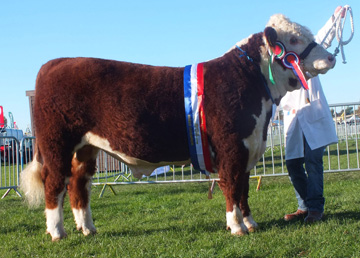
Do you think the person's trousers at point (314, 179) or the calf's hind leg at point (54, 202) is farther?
the person's trousers at point (314, 179)

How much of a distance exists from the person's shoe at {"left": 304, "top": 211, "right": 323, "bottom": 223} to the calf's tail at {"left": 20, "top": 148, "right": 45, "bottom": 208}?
297 centimetres

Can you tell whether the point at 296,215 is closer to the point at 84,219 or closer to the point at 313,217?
the point at 313,217

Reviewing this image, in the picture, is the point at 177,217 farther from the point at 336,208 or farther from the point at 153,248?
the point at 336,208

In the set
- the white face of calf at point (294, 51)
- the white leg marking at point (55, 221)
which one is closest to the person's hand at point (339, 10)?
the white face of calf at point (294, 51)

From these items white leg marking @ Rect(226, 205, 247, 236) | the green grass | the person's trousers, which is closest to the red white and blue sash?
white leg marking @ Rect(226, 205, 247, 236)

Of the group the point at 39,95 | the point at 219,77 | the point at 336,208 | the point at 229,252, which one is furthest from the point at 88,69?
the point at 336,208

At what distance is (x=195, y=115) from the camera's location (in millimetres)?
3625

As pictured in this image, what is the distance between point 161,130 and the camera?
364cm

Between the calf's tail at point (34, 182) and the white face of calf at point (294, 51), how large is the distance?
2.68 m

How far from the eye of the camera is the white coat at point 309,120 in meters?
4.29

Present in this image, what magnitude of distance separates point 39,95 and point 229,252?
2.50 metres

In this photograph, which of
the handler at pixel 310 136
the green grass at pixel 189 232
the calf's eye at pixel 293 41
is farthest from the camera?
the handler at pixel 310 136

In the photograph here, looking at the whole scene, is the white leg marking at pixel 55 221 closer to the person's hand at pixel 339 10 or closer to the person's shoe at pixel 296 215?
the person's shoe at pixel 296 215

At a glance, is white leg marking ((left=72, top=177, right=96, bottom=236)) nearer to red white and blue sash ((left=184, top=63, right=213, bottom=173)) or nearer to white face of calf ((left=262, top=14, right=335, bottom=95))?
red white and blue sash ((left=184, top=63, right=213, bottom=173))
